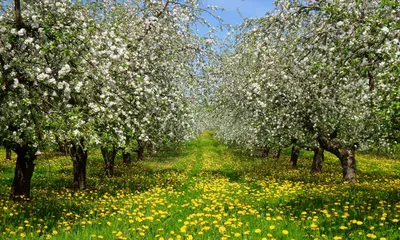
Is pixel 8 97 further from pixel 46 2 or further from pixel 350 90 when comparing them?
pixel 350 90

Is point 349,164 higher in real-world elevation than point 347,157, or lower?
lower

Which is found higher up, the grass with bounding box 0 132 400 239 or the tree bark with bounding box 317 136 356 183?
the tree bark with bounding box 317 136 356 183

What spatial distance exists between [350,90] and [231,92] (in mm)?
10015

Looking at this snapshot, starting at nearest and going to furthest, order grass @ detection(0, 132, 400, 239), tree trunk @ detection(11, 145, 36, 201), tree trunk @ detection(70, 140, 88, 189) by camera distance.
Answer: grass @ detection(0, 132, 400, 239)
tree trunk @ detection(11, 145, 36, 201)
tree trunk @ detection(70, 140, 88, 189)

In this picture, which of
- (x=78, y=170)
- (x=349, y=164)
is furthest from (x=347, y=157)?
(x=78, y=170)

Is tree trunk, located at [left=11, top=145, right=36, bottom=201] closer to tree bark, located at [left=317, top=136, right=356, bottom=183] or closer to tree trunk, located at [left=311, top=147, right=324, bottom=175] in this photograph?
tree bark, located at [left=317, top=136, right=356, bottom=183]

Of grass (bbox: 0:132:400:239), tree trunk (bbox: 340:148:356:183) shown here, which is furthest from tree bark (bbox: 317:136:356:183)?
grass (bbox: 0:132:400:239)

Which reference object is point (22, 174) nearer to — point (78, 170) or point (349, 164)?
point (78, 170)

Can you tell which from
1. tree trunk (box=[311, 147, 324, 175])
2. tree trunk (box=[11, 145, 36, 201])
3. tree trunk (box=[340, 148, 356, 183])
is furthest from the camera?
tree trunk (box=[311, 147, 324, 175])

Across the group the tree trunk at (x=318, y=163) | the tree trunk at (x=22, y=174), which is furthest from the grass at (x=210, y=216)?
the tree trunk at (x=318, y=163)

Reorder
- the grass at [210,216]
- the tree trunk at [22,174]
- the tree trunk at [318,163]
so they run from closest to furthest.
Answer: the grass at [210,216] < the tree trunk at [22,174] < the tree trunk at [318,163]

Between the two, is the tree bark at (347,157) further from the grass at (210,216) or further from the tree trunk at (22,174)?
the tree trunk at (22,174)

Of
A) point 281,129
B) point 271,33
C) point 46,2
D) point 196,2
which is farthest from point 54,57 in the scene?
point 281,129

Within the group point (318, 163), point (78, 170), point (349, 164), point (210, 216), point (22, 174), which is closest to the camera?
point (210, 216)
